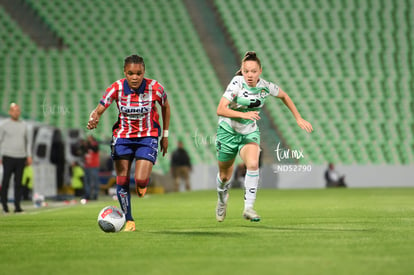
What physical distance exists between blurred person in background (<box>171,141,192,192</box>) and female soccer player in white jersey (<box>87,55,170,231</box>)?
596 inches

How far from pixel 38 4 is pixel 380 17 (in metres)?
13.8

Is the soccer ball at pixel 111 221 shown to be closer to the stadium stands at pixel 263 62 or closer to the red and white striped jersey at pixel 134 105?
the red and white striped jersey at pixel 134 105

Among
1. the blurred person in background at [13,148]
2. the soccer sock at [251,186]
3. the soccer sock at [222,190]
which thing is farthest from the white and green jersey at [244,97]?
the blurred person in background at [13,148]

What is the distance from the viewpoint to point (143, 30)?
96.7 feet

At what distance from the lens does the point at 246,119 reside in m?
9.00

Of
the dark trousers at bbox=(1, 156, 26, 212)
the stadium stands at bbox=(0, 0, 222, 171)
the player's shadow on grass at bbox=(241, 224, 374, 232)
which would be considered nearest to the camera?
the player's shadow on grass at bbox=(241, 224, 374, 232)

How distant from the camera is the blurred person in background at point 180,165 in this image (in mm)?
23844

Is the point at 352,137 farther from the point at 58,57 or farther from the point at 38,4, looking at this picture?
the point at 38,4

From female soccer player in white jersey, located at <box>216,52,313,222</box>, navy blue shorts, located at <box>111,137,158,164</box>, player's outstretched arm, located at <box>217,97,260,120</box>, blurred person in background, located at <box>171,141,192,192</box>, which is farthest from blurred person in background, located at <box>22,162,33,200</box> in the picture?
player's outstretched arm, located at <box>217,97,260,120</box>

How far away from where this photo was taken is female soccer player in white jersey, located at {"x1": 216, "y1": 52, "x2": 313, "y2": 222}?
8.72 metres

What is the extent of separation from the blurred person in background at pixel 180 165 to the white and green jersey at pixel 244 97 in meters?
14.6

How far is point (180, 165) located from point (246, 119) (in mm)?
15019

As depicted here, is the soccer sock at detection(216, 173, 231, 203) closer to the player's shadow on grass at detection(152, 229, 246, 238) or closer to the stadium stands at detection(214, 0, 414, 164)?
the player's shadow on grass at detection(152, 229, 246, 238)

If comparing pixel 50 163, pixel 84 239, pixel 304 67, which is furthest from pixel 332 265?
pixel 304 67
